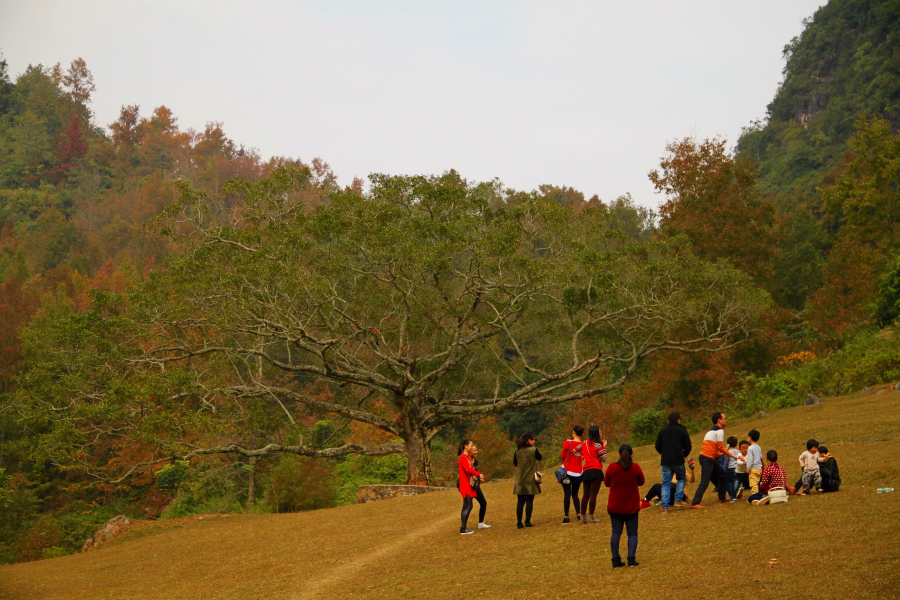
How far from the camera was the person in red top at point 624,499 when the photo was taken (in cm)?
768

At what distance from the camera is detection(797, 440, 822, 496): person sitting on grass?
35.3 feet

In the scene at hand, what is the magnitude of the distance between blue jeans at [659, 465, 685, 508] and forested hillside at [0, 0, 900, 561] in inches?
401

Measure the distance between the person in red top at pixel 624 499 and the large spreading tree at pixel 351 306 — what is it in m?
12.2

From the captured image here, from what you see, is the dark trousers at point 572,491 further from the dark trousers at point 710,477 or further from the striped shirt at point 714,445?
the striped shirt at point 714,445

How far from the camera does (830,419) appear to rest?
1794cm

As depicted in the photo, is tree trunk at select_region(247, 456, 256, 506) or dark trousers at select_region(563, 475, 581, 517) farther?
tree trunk at select_region(247, 456, 256, 506)

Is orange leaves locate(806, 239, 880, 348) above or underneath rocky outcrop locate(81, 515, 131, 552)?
above

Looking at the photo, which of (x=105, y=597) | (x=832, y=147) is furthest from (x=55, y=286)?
(x=832, y=147)

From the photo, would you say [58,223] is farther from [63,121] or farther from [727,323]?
[727,323]

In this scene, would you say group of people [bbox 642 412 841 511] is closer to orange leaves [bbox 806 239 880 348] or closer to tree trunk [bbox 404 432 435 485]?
tree trunk [bbox 404 432 435 485]

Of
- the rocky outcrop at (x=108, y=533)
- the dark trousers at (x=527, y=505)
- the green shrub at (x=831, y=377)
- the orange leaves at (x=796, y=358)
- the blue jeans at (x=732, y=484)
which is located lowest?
the rocky outcrop at (x=108, y=533)

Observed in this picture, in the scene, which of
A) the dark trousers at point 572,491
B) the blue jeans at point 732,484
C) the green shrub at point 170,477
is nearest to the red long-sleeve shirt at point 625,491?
the dark trousers at point 572,491

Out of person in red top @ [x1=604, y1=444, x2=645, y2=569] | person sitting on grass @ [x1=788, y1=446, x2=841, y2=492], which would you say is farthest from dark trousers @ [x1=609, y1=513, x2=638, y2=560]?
person sitting on grass @ [x1=788, y1=446, x2=841, y2=492]

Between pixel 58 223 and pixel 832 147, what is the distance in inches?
2561
